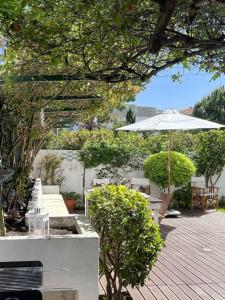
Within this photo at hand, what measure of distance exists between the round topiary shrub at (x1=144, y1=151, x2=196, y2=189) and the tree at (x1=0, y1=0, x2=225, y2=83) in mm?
7230

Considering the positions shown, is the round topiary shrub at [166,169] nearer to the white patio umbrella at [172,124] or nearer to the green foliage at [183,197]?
the green foliage at [183,197]

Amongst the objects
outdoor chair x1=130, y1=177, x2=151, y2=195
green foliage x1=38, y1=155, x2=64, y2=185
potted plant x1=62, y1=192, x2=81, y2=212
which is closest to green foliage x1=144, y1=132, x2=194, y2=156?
outdoor chair x1=130, y1=177, x2=151, y2=195

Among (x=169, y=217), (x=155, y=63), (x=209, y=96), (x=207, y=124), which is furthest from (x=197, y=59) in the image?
(x=209, y=96)

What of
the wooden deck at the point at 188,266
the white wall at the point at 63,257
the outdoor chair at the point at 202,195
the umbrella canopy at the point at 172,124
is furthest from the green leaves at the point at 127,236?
the outdoor chair at the point at 202,195

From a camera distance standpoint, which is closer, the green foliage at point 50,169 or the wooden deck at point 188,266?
the wooden deck at point 188,266

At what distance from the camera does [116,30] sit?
338 cm

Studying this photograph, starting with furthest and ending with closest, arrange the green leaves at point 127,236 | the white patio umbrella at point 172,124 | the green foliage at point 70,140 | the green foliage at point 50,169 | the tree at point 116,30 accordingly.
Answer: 1. the green foliage at point 70,140
2. the green foliage at point 50,169
3. the white patio umbrella at point 172,124
4. the green leaves at point 127,236
5. the tree at point 116,30

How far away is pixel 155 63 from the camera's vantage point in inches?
175

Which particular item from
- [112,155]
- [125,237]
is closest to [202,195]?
[112,155]

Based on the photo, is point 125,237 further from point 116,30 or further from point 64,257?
point 116,30

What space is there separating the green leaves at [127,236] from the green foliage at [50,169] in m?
7.96

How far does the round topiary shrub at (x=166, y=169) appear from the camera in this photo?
11578 millimetres

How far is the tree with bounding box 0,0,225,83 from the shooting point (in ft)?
9.29

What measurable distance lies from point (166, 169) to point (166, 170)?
3 cm
